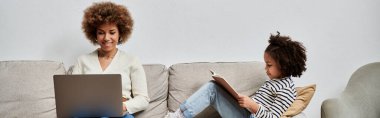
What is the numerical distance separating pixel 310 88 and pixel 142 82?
2.97 ft

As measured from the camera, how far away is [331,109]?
189 cm

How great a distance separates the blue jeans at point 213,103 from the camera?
6.14ft

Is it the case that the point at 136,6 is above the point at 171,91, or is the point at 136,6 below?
above

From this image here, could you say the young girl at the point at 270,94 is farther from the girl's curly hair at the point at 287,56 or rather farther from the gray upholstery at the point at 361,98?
the gray upholstery at the point at 361,98

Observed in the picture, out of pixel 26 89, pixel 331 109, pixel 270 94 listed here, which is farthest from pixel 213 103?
pixel 26 89

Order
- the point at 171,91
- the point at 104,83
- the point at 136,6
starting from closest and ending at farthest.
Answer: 1. the point at 104,83
2. the point at 171,91
3. the point at 136,6

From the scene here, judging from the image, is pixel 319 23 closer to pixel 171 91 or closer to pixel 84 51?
pixel 171 91

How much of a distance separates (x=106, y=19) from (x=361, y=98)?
145cm

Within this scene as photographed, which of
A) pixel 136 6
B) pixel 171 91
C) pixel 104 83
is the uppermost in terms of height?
pixel 136 6

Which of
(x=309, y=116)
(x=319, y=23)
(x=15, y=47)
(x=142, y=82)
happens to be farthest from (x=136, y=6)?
(x=309, y=116)

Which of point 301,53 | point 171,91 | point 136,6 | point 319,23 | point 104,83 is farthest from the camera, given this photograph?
point 319,23

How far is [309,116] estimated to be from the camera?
2.59 meters

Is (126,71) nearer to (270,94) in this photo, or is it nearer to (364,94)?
(270,94)

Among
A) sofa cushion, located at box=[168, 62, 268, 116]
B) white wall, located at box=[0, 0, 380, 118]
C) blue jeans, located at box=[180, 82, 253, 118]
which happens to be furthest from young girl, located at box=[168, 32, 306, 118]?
white wall, located at box=[0, 0, 380, 118]
